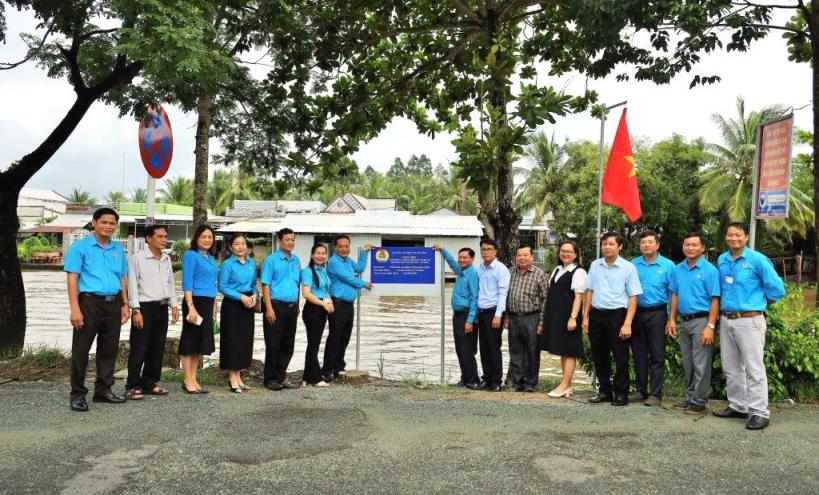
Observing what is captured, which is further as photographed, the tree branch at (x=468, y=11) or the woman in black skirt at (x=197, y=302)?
the tree branch at (x=468, y=11)

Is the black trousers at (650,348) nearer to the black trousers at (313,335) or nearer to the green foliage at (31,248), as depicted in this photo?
the black trousers at (313,335)

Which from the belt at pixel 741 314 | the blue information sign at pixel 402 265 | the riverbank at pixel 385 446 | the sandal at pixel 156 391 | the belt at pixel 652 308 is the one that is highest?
the blue information sign at pixel 402 265

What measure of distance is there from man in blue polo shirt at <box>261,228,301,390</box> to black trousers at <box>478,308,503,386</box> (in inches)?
77.6

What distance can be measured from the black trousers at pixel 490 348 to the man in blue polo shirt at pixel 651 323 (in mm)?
1372

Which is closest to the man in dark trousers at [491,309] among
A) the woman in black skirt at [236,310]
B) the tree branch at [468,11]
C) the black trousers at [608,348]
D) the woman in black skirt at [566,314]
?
the woman in black skirt at [566,314]

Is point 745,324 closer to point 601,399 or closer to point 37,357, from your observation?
point 601,399

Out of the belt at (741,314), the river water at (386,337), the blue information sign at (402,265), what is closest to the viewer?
the belt at (741,314)

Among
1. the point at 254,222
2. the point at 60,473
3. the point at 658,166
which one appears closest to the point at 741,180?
the point at 658,166

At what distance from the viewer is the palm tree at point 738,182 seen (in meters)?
30.1

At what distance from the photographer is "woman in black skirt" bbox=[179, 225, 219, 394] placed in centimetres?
636

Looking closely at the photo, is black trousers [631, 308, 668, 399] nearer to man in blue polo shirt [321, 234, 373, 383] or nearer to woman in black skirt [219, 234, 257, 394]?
man in blue polo shirt [321, 234, 373, 383]

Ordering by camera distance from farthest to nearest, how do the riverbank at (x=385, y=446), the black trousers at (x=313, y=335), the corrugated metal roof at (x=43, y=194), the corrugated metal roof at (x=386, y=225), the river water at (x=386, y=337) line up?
the corrugated metal roof at (x=43, y=194), the corrugated metal roof at (x=386, y=225), the river water at (x=386, y=337), the black trousers at (x=313, y=335), the riverbank at (x=385, y=446)

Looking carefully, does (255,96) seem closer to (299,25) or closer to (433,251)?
(299,25)

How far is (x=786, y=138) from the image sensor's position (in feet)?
21.1
